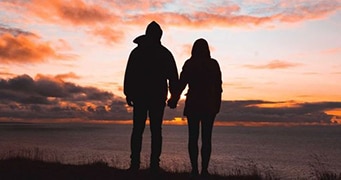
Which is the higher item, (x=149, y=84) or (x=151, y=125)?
(x=149, y=84)

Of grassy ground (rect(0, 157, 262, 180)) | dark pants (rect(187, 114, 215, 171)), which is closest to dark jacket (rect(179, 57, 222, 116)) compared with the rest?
dark pants (rect(187, 114, 215, 171))

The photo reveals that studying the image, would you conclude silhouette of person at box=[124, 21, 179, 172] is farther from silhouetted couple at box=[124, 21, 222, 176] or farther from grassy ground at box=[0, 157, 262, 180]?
grassy ground at box=[0, 157, 262, 180]

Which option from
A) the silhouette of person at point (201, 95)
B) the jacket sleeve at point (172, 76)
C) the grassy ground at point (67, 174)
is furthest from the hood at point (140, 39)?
the grassy ground at point (67, 174)

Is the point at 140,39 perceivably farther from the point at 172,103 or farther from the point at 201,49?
the point at 172,103

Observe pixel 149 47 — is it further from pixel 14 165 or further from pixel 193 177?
pixel 14 165

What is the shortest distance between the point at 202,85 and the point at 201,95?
0.22m

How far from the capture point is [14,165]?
→ 398 inches

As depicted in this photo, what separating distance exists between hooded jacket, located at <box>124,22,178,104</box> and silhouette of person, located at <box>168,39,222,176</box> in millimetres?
385

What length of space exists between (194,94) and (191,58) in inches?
31.7

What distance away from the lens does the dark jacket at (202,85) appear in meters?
8.01

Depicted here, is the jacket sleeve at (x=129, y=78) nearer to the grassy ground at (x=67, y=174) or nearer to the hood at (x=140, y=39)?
the hood at (x=140, y=39)

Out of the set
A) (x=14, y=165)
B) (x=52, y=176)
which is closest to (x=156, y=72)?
(x=52, y=176)

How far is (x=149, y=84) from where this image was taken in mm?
7762

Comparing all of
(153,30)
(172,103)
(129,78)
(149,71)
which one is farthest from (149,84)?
(153,30)
